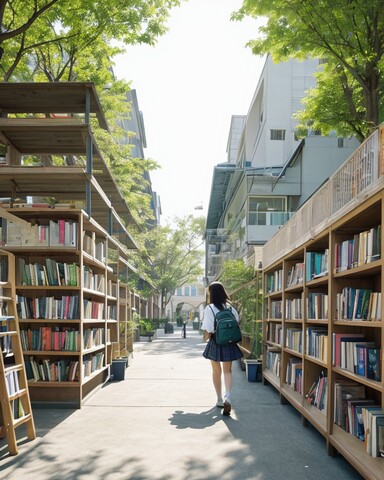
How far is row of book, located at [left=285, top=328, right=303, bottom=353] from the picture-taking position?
8.19 metres

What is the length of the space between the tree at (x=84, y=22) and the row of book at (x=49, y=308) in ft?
17.4

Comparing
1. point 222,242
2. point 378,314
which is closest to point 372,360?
point 378,314

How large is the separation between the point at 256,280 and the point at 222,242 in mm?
32107

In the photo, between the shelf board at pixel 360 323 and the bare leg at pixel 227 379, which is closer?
the shelf board at pixel 360 323

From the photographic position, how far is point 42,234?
838 centimetres

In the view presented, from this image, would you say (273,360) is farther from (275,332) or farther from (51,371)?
(51,371)

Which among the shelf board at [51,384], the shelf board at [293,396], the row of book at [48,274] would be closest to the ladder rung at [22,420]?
the shelf board at [51,384]

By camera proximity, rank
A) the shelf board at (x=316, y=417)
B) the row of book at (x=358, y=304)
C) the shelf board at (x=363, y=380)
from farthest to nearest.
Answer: the shelf board at (x=316, y=417)
the row of book at (x=358, y=304)
the shelf board at (x=363, y=380)

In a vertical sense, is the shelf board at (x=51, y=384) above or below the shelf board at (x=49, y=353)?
below

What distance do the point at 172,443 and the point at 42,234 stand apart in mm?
3669

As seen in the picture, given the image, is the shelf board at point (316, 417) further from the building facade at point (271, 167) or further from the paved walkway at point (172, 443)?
the building facade at point (271, 167)

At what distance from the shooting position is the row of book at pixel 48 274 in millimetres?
8406

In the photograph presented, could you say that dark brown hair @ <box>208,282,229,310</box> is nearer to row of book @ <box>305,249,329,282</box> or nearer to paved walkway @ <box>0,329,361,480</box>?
row of book @ <box>305,249,329,282</box>

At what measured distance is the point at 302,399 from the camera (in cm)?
747
